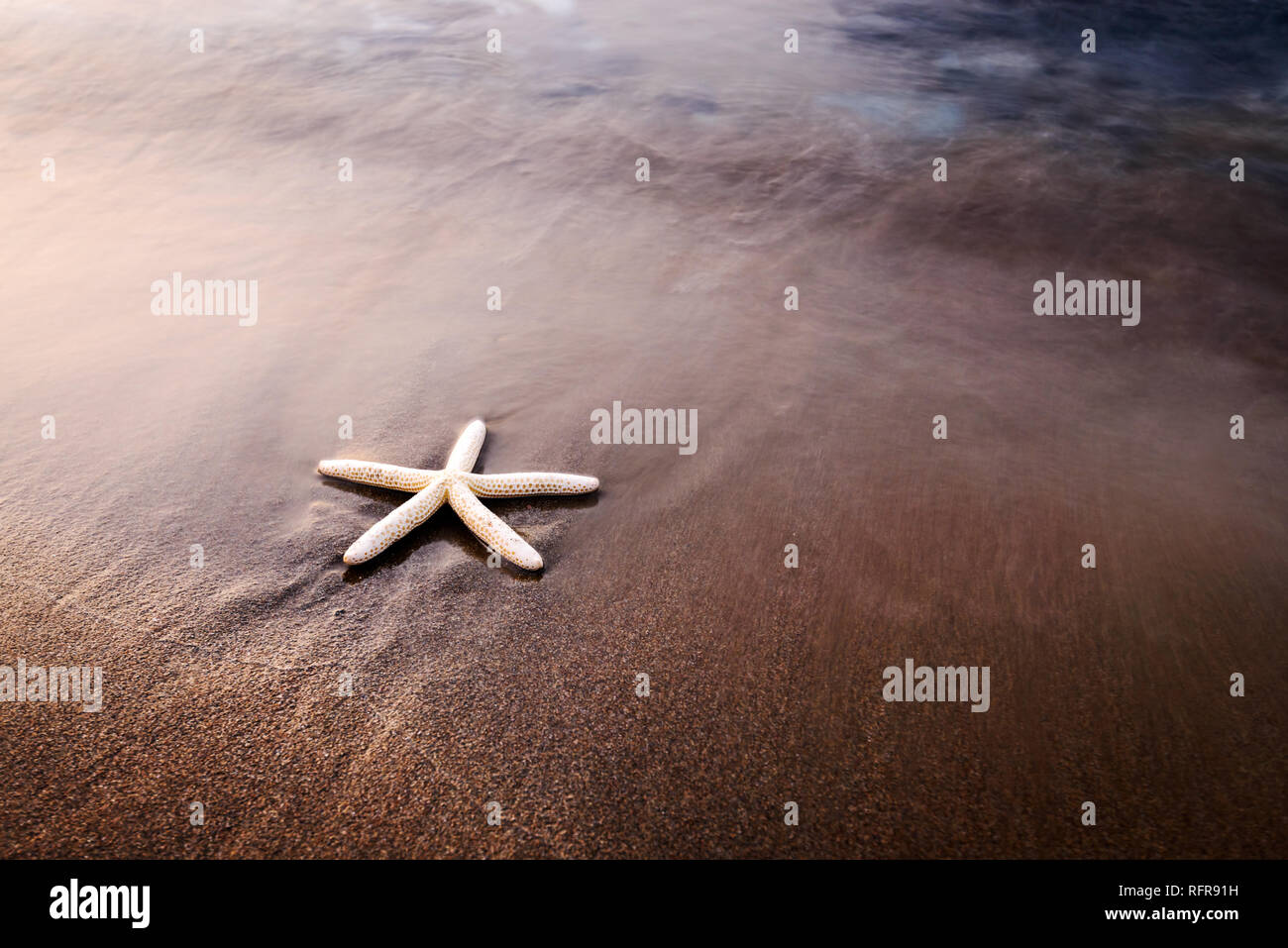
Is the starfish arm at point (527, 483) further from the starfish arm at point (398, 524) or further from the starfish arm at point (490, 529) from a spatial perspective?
the starfish arm at point (398, 524)

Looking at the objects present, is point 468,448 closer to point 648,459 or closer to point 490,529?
point 490,529

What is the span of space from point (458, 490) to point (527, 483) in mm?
321

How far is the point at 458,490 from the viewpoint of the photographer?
3.45m

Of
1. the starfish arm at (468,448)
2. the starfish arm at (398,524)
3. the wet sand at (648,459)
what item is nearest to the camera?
the wet sand at (648,459)

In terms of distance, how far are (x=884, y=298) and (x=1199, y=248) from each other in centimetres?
245

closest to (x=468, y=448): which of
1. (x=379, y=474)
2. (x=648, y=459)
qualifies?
(x=379, y=474)

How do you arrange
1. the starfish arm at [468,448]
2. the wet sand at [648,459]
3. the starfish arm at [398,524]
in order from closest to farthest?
the wet sand at [648,459]
the starfish arm at [398,524]
the starfish arm at [468,448]

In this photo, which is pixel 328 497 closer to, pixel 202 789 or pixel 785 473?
pixel 202 789

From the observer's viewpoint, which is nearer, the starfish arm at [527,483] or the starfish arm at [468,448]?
the starfish arm at [527,483]

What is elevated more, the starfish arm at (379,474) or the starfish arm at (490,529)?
the starfish arm at (379,474)

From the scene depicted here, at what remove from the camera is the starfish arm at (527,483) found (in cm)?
349

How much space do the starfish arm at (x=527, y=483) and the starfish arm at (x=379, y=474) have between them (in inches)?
9.0

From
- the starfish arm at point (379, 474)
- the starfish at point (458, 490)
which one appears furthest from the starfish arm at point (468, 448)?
the starfish arm at point (379, 474)

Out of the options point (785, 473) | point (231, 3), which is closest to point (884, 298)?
point (785, 473)
